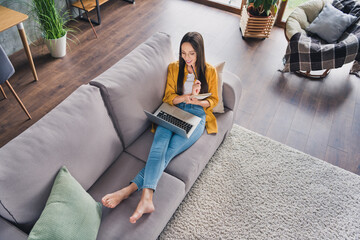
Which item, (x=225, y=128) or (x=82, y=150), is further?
(x=225, y=128)

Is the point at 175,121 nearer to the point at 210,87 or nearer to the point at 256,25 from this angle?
the point at 210,87

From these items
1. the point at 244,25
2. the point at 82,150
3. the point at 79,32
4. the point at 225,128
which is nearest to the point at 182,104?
the point at 225,128

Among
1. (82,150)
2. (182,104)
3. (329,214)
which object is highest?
(82,150)

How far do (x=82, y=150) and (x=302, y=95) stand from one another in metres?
2.26

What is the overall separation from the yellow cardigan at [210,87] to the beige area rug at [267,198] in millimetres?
392

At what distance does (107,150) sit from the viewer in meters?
1.66

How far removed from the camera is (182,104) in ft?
6.67

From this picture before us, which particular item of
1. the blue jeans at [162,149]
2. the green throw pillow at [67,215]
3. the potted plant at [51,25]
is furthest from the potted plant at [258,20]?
the green throw pillow at [67,215]

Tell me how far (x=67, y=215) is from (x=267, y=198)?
139cm

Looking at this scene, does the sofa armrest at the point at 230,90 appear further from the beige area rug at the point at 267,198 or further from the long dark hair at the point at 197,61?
the beige area rug at the point at 267,198

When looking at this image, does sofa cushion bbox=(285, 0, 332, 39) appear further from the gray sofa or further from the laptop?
the laptop

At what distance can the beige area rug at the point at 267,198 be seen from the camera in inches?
74.3

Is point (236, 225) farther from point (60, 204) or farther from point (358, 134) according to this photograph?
point (358, 134)

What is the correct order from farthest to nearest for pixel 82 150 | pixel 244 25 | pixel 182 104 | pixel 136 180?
pixel 244 25
pixel 182 104
pixel 136 180
pixel 82 150
